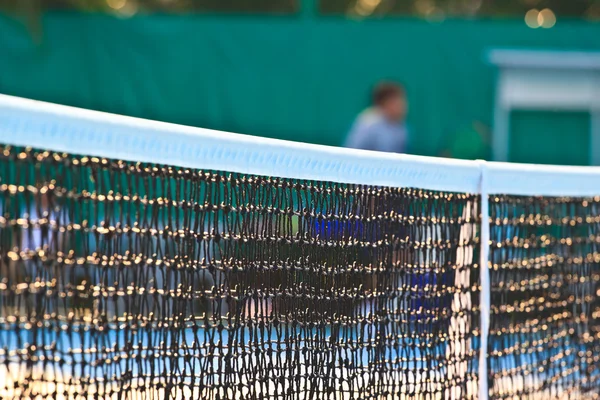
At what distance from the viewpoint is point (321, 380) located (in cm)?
205

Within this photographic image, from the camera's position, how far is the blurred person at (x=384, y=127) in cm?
561

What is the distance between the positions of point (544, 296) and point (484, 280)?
425 mm

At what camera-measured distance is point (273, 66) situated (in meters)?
8.73

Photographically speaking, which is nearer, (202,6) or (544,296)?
(544,296)

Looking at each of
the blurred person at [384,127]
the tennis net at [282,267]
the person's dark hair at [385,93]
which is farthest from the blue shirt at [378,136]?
the tennis net at [282,267]

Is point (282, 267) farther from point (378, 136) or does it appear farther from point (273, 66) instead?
point (273, 66)

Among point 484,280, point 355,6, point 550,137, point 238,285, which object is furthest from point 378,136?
point 238,285

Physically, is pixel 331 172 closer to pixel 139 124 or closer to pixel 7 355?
pixel 139 124

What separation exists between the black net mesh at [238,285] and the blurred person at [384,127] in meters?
3.17

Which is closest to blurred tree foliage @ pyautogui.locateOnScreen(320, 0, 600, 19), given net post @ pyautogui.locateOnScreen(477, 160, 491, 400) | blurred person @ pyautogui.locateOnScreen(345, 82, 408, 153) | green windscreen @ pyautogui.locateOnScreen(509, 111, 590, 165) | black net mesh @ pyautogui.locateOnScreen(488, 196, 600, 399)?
green windscreen @ pyautogui.locateOnScreen(509, 111, 590, 165)

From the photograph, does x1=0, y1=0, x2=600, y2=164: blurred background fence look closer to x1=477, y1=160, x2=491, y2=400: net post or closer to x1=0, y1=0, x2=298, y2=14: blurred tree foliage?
x1=0, y1=0, x2=298, y2=14: blurred tree foliage

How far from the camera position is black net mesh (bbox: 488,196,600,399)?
2.54 metres

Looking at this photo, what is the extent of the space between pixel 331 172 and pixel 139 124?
54 cm

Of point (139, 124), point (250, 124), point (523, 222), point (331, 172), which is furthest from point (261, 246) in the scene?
point (250, 124)
